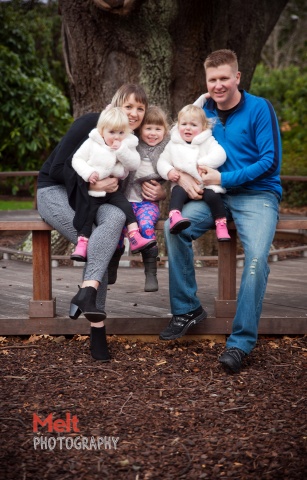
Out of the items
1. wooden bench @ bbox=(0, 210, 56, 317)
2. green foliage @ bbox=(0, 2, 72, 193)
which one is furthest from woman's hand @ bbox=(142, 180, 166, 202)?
green foliage @ bbox=(0, 2, 72, 193)

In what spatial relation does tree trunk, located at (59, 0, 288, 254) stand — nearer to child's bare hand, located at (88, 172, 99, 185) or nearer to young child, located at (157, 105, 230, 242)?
young child, located at (157, 105, 230, 242)

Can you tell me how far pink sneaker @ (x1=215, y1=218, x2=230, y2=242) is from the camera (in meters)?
4.69

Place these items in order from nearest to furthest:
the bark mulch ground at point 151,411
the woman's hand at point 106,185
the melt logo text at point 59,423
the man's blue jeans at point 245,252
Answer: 1. the bark mulch ground at point 151,411
2. the melt logo text at point 59,423
3. the man's blue jeans at point 245,252
4. the woman's hand at point 106,185

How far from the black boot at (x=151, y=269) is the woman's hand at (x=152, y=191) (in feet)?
1.09

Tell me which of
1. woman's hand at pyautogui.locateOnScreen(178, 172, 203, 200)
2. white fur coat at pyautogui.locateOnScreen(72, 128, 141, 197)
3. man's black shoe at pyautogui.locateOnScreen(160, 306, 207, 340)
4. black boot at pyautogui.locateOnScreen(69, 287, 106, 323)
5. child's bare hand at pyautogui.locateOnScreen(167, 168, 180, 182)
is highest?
white fur coat at pyautogui.locateOnScreen(72, 128, 141, 197)

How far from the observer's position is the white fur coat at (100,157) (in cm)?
470

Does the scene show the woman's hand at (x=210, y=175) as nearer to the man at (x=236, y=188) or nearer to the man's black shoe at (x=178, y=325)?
the man at (x=236, y=188)

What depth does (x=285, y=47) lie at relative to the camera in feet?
99.3

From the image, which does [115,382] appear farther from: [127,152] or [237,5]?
[237,5]

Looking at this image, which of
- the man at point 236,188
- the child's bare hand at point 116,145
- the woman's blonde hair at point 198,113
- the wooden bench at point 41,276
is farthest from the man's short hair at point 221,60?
the wooden bench at point 41,276

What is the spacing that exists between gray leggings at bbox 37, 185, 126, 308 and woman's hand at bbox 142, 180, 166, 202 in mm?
334

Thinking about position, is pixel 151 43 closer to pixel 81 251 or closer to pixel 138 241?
pixel 138 241

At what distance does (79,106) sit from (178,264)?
3846mm

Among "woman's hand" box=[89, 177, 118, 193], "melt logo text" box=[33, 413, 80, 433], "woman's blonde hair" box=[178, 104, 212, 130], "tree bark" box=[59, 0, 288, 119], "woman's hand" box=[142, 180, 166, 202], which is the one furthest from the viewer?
"tree bark" box=[59, 0, 288, 119]
